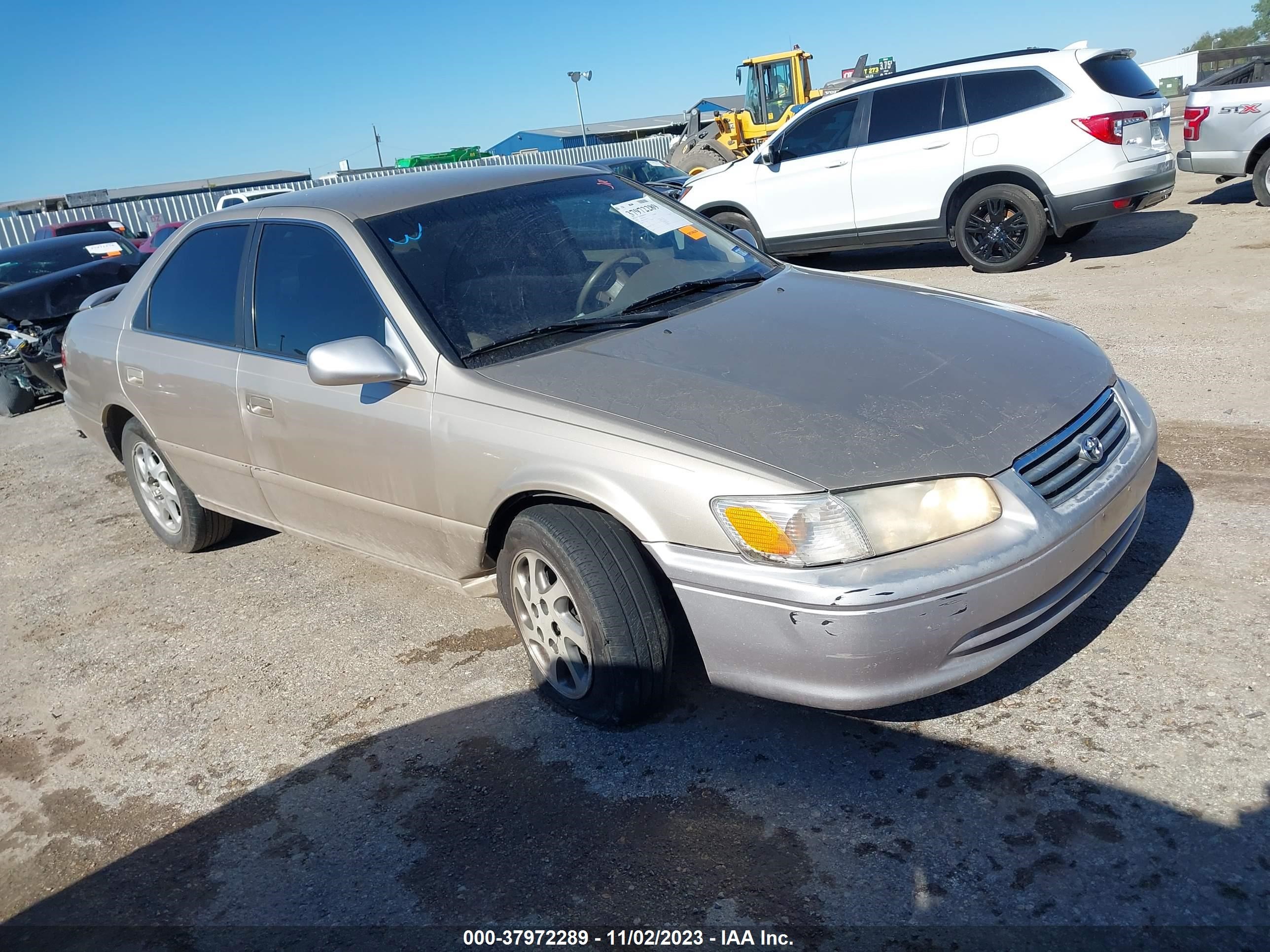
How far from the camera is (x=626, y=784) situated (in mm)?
2822

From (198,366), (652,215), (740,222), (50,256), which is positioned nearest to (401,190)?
(652,215)

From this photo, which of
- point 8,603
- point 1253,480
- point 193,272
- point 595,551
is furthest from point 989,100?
point 8,603

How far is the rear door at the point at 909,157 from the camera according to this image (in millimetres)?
9195

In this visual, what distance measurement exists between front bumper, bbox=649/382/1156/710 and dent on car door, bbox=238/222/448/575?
1.09m

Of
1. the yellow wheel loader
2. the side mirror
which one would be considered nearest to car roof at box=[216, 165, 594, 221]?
the side mirror

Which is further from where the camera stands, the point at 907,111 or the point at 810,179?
the point at 810,179

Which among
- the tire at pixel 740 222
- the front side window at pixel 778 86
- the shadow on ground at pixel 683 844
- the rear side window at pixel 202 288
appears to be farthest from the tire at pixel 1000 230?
the front side window at pixel 778 86

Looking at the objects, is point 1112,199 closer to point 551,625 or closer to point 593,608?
point 551,625

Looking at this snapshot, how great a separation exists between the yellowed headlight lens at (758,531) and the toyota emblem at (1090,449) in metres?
0.99

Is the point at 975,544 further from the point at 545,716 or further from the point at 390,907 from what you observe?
the point at 390,907

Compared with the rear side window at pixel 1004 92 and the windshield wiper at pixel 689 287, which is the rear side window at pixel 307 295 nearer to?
the windshield wiper at pixel 689 287

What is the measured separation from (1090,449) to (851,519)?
89 centimetres

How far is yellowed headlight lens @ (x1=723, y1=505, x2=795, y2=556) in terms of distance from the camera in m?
2.52

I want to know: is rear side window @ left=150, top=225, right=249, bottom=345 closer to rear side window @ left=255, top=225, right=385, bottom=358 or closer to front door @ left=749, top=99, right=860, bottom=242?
rear side window @ left=255, top=225, right=385, bottom=358
